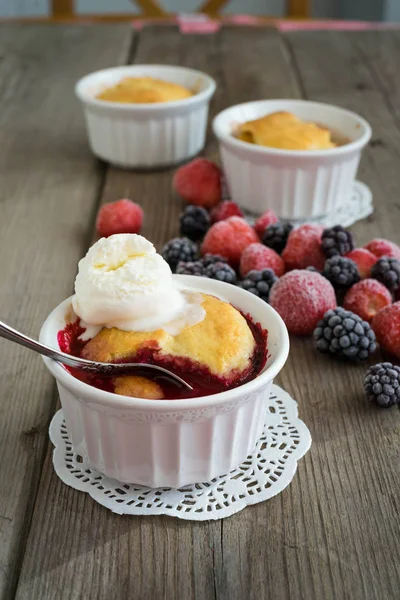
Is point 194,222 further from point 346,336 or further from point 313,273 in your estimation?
point 346,336

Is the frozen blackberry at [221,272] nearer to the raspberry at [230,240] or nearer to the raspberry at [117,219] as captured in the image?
the raspberry at [230,240]

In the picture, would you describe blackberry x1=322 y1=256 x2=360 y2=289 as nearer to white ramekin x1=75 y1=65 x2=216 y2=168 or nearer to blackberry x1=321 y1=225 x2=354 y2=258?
blackberry x1=321 y1=225 x2=354 y2=258

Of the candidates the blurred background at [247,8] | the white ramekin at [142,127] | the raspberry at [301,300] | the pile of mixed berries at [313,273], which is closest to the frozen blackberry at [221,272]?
the pile of mixed berries at [313,273]

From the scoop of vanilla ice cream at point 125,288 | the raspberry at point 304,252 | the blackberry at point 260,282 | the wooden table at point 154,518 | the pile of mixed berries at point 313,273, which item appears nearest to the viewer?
the wooden table at point 154,518

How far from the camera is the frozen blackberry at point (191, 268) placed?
4.42 ft

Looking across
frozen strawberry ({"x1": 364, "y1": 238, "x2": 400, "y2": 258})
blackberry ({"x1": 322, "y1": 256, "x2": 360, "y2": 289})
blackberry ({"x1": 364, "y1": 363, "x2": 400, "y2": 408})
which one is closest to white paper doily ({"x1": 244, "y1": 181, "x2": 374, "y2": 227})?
frozen strawberry ({"x1": 364, "y1": 238, "x2": 400, "y2": 258})

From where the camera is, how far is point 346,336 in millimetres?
1178

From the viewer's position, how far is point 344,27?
322cm

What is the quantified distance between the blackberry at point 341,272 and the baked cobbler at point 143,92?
81 centimetres

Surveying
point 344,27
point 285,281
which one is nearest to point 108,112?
point 285,281

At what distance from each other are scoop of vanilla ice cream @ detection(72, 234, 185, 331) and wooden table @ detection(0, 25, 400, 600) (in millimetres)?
208

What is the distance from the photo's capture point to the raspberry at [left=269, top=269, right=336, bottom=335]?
4.09ft

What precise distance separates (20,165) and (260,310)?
3.80 feet

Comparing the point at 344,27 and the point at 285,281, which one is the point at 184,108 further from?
the point at 344,27
